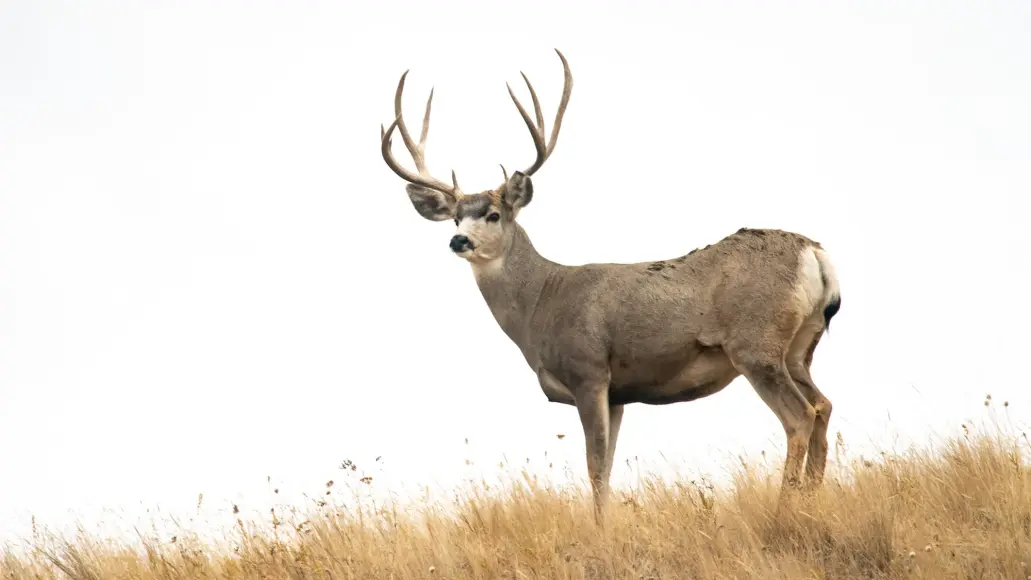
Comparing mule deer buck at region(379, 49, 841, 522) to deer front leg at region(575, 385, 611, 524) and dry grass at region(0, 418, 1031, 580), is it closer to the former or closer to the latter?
deer front leg at region(575, 385, 611, 524)

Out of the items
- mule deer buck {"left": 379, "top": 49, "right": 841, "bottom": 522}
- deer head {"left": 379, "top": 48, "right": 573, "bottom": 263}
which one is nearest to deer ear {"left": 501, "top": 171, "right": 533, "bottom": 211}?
deer head {"left": 379, "top": 48, "right": 573, "bottom": 263}

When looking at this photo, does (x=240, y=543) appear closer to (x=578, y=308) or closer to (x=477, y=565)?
(x=477, y=565)

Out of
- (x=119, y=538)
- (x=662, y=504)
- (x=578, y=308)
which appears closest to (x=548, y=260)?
(x=578, y=308)

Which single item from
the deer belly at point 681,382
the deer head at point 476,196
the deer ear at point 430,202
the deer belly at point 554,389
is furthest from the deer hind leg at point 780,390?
the deer ear at point 430,202

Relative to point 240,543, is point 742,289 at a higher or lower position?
higher

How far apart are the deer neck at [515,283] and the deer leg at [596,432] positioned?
3.08ft

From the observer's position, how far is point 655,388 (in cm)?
905

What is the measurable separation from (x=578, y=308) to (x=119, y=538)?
3.82 m

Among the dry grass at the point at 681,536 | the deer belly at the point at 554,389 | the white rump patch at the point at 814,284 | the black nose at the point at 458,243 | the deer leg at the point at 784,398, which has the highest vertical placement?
the black nose at the point at 458,243

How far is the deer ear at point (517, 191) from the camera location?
10.0m

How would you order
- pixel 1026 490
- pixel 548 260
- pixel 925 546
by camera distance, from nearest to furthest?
pixel 925 546
pixel 1026 490
pixel 548 260

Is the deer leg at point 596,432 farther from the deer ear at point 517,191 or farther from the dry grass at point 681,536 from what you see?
the deer ear at point 517,191

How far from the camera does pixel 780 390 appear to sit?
852 centimetres

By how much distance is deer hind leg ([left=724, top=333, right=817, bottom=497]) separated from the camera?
846 cm
